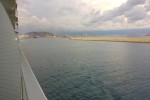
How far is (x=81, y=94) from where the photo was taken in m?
20.8

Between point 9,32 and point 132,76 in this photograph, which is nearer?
point 9,32

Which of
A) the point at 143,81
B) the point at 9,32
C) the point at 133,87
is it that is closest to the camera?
the point at 9,32

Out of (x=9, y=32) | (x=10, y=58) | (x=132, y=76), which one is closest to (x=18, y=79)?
(x=10, y=58)

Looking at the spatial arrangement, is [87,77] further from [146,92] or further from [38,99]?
[38,99]

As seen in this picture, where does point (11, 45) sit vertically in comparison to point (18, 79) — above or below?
above

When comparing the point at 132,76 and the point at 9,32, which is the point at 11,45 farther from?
the point at 132,76

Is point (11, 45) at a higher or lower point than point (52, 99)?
higher

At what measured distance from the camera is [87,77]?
95.7ft

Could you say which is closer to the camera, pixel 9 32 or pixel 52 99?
pixel 9 32

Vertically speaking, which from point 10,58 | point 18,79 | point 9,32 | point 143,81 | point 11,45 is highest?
point 9,32

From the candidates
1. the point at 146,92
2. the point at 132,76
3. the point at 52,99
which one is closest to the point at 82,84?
the point at 52,99

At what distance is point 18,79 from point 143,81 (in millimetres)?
25949

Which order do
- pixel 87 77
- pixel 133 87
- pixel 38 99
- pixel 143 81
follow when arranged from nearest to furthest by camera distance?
1. pixel 38 99
2. pixel 133 87
3. pixel 143 81
4. pixel 87 77

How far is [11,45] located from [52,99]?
15.9 m
